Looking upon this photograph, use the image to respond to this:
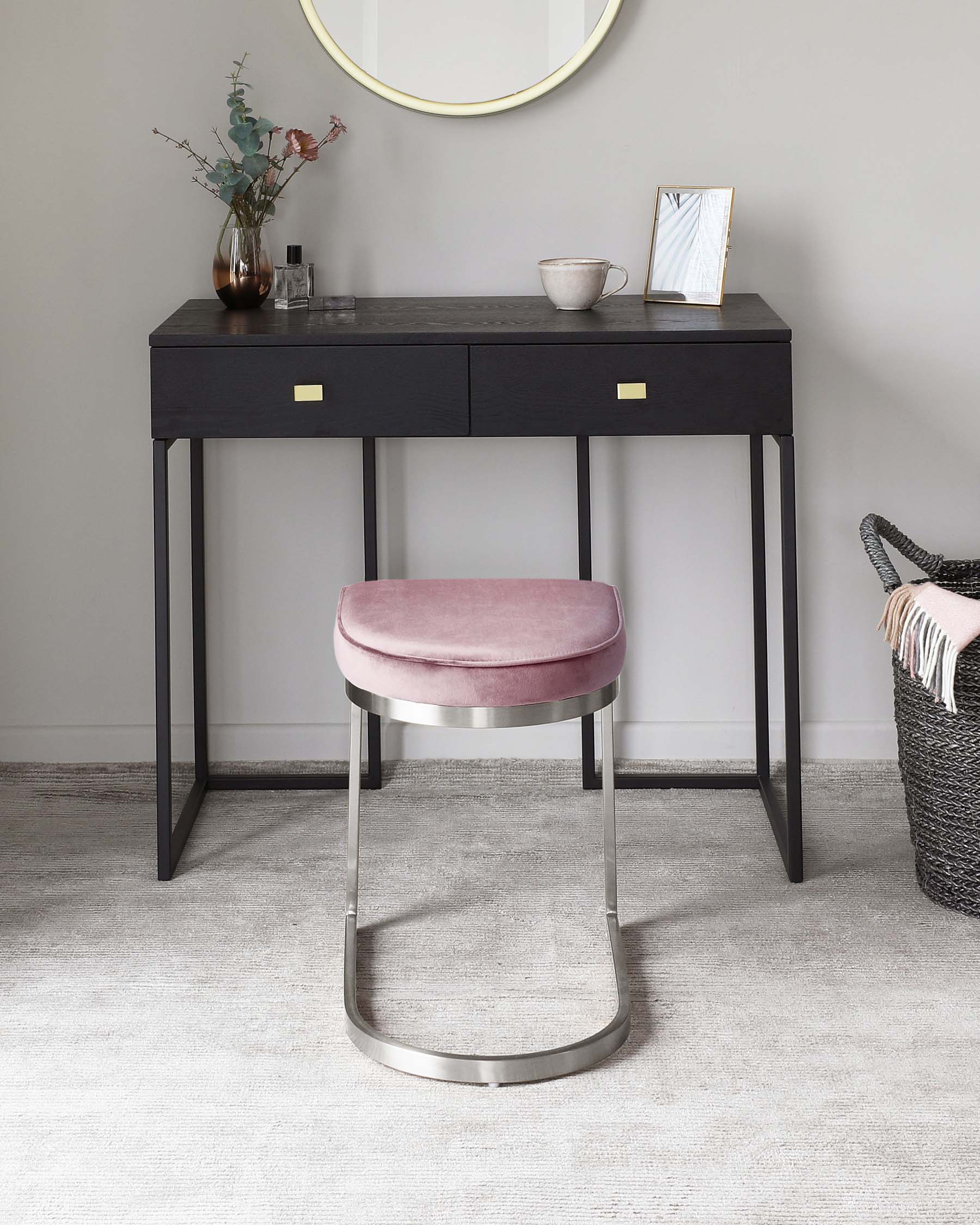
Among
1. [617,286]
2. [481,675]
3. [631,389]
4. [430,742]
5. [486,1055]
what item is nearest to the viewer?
[481,675]

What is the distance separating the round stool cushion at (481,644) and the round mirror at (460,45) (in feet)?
3.23

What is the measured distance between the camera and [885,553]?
1961mm

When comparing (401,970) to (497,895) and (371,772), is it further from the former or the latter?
(371,772)

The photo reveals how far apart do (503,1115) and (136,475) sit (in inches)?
55.4

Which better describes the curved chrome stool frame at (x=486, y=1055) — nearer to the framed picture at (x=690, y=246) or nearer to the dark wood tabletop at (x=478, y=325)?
the dark wood tabletop at (x=478, y=325)

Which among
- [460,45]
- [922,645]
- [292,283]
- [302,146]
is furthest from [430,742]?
[460,45]

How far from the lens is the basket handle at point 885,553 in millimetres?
1832

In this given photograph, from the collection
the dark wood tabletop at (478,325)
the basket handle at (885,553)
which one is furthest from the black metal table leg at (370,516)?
the basket handle at (885,553)

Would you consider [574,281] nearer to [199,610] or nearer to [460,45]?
[460,45]

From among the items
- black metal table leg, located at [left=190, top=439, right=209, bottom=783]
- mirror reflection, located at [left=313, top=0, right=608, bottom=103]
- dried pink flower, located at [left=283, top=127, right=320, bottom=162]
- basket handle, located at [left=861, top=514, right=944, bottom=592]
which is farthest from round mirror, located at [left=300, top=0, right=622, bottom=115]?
basket handle, located at [left=861, top=514, right=944, bottom=592]

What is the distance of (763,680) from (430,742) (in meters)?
0.65

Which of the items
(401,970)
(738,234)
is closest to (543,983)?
(401,970)

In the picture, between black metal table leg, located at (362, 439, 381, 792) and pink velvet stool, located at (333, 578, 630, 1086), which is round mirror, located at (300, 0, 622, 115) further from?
pink velvet stool, located at (333, 578, 630, 1086)

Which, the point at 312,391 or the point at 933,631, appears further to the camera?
the point at 312,391
